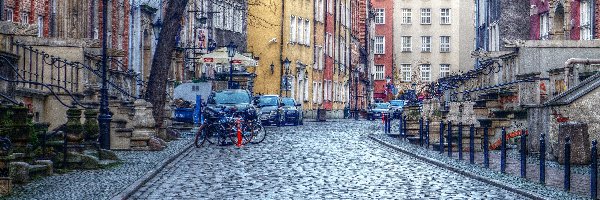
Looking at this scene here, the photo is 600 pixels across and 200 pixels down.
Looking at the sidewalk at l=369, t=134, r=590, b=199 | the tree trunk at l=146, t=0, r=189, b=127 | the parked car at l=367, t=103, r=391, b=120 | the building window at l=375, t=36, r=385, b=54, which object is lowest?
the sidewalk at l=369, t=134, r=590, b=199

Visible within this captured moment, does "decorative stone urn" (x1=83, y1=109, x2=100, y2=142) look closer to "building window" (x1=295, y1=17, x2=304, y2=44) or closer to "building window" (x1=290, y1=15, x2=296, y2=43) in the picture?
"building window" (x1=290, y1=15, x2=296, y2=43)

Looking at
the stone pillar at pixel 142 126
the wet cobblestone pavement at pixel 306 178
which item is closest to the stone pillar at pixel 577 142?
the wet cobblestone pavement at pixel 306 178

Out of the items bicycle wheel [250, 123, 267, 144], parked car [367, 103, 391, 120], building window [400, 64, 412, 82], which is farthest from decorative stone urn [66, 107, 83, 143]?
building window [400, 64, 412, 82]

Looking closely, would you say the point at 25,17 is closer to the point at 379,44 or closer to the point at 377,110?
the point at 377,110

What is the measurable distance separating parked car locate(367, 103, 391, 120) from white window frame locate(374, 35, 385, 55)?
38.9 m

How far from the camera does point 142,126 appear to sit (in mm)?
29781

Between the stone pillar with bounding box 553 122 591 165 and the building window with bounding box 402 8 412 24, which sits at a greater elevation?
the building window with bounding box 402 8 412 24

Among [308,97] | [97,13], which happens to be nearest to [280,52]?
[308,97]

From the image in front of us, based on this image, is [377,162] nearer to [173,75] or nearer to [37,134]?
[37,134]

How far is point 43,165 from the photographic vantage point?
19.2m

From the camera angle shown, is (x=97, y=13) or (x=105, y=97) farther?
(x=97, y=13)

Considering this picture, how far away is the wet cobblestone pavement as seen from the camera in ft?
56.6

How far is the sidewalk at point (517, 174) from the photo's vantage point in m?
17.0

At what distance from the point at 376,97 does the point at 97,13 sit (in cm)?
8621
